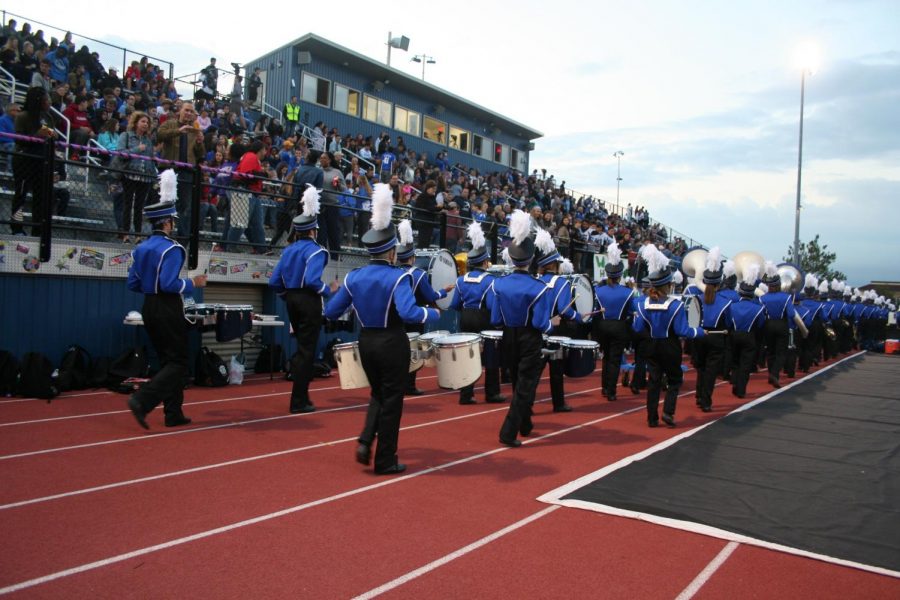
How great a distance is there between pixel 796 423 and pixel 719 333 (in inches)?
74.0

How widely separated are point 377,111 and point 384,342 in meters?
25.5

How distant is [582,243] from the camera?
62.9 feet

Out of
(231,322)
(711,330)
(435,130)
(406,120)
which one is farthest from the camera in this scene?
(435,130)

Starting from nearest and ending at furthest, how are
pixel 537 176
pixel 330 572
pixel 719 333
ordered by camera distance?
pixel 330 572, pixel 719 333, pixel 537 176

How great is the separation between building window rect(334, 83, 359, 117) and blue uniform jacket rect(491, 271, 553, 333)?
22.3m

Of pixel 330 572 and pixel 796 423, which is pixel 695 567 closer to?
pixel 330 572

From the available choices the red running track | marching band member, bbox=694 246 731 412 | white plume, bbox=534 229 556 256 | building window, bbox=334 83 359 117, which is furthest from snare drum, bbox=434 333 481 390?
building window, bbox=334 83 359 117

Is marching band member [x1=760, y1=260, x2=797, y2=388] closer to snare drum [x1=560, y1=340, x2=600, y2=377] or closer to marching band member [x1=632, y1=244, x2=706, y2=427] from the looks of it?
marching band member [x1=632, y1=244, x2=706, y2=427]

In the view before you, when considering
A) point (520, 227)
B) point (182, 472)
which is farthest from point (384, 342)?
point (520, 227)

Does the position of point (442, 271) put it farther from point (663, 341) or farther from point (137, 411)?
point (137, 411)

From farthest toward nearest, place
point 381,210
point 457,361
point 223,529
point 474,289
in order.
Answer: point 474,289
point 457,361
point 381,210
point 223,529

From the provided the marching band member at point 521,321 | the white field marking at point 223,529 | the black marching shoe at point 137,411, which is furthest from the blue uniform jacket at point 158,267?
the marching band member at point 521,321

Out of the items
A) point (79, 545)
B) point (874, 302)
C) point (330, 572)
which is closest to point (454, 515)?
point (330, 572)

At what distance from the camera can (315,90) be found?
27.1m
